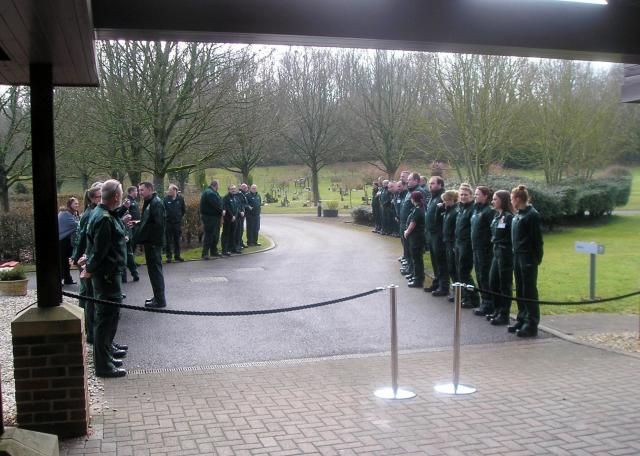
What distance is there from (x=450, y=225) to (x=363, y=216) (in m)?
17.9

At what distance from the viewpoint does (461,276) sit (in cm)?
1109

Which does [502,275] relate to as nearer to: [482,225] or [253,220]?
[482,225]

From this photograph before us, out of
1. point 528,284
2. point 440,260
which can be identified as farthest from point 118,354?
point 440,260

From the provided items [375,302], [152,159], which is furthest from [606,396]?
[152,159]

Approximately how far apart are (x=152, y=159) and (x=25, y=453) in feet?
59.6

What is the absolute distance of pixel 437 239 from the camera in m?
12.2

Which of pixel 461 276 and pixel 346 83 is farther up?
pixel 346 83

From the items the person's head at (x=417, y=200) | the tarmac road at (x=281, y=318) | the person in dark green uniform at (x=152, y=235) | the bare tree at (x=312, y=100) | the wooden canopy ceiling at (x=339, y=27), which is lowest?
the tarmac road at (x=281, y=318)

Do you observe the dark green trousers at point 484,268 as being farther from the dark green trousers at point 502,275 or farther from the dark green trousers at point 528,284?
the dark green trousers at point 528,284

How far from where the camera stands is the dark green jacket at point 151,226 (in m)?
10.4

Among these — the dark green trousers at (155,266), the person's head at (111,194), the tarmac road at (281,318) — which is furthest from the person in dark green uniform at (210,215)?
the person's head at (111,194)

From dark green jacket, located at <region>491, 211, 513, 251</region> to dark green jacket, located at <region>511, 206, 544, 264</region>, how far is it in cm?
39

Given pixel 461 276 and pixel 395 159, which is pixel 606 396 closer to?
pixel 461 276

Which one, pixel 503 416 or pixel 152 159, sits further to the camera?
pixel 152 159
